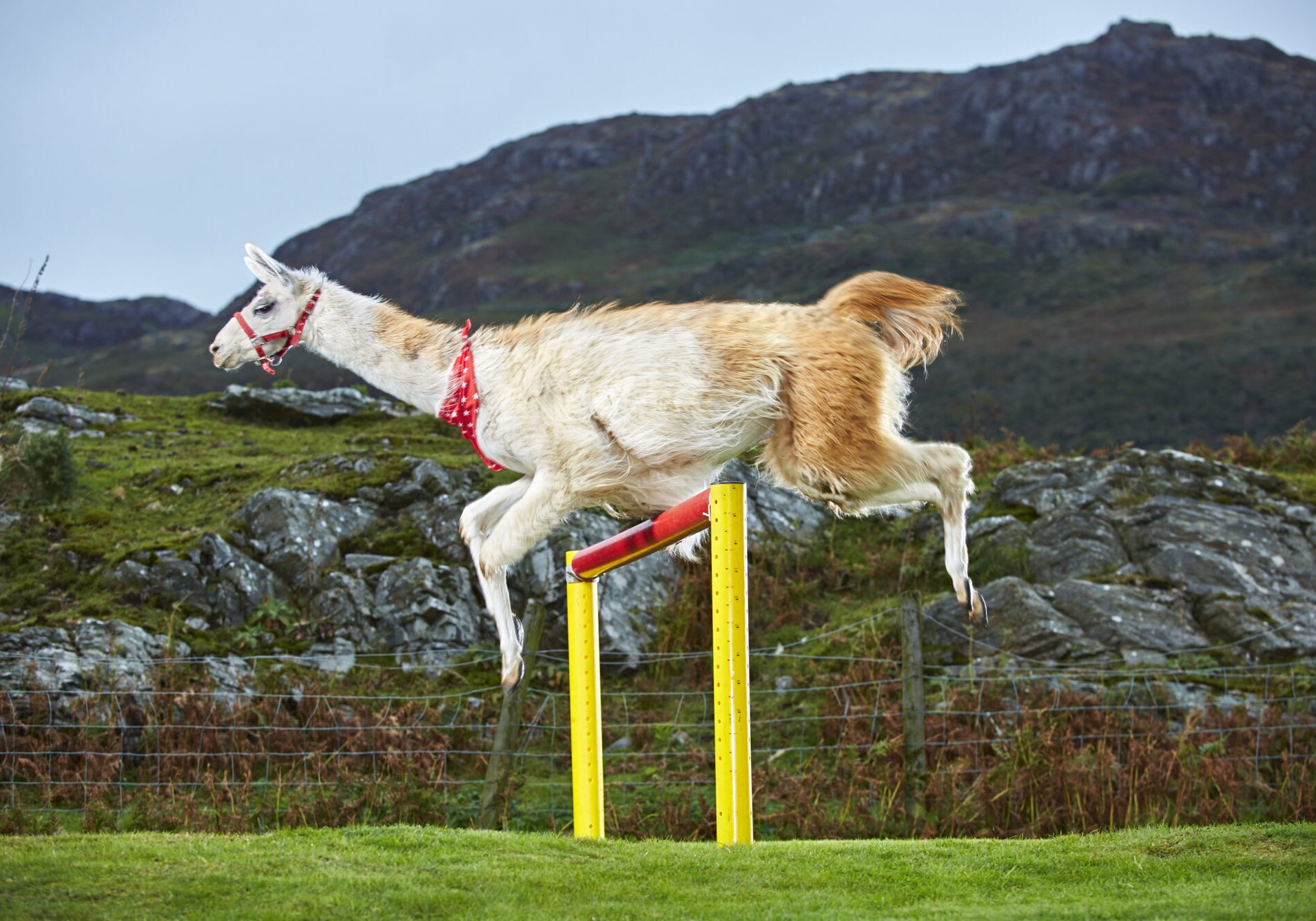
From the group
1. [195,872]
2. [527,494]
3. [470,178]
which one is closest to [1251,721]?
[527,494]

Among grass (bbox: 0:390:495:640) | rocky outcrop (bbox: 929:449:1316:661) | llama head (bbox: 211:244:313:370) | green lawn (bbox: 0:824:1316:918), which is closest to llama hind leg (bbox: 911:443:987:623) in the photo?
green lawn (bbox: 0:824:1316:918)

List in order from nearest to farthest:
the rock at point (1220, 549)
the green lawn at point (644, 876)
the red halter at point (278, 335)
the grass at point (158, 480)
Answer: the green lawn at point (644, 876) < the red halter at point (278, 335) < the grass at point (158, 480) < the rock at point (1220, 549)

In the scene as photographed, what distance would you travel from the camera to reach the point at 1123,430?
46.9m

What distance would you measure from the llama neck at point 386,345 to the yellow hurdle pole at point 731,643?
168cm

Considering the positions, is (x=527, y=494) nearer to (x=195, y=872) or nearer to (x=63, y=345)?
(x=195, y=872)

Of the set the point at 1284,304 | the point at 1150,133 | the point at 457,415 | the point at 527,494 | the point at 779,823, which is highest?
the point at 1150,133

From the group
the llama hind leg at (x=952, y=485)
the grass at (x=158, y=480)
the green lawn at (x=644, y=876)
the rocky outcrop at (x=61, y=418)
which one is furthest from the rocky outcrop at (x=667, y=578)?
the llama hind leg at (x=952, y=485)

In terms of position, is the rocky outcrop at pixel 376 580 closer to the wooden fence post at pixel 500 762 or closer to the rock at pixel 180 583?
the rock at pixel 180 583

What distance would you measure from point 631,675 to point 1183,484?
635 cm

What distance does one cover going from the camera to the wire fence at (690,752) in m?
8.30

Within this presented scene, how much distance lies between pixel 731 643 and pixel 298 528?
6737 mm

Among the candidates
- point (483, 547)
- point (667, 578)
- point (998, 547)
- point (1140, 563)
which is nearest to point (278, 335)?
point (483, 547)

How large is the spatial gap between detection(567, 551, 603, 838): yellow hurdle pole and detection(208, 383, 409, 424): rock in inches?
431

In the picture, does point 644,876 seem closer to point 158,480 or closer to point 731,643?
point 731,643
